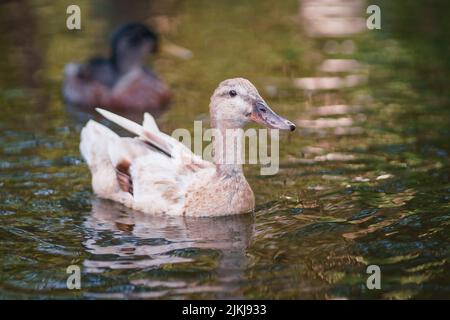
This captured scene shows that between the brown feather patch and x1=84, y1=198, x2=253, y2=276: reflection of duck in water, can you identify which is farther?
the brown feather patch

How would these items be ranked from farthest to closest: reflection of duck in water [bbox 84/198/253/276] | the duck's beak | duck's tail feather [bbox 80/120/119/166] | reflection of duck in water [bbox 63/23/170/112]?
reflection of duck in water [bbox 63/23/170/112], duck's tail feather [bbox 80/120/119/166], the duck's beak, reflection of duck in water [bbox 84/198/253/276]

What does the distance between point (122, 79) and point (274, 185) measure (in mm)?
4889

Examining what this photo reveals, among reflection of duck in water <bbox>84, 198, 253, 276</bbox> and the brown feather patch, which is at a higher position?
the brown feather patch

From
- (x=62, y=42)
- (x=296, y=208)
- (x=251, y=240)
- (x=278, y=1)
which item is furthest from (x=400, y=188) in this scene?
(x=278, y=1)

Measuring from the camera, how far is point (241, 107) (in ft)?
29.4

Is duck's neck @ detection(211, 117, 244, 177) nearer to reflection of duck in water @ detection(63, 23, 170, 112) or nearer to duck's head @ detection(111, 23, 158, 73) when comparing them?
reflection of duck in water @ detection(63, 23, 170, 112)

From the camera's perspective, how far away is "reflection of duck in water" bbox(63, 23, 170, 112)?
1384 centimetres

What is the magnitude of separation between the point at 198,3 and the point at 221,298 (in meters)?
13.5

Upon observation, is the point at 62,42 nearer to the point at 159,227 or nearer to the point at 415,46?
the point at 415,46

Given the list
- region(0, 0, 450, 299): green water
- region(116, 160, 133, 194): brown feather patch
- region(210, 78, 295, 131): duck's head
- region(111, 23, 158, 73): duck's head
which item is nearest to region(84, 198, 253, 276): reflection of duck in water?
region(0, 0, 450, 299): green water

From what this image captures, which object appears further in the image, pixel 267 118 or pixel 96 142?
pixel 96 142

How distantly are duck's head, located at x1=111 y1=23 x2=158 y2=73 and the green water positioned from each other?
28.6 inches

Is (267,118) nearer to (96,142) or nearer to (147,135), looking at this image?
(147,135)

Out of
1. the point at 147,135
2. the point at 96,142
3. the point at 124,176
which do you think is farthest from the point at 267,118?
the point at 96,142
